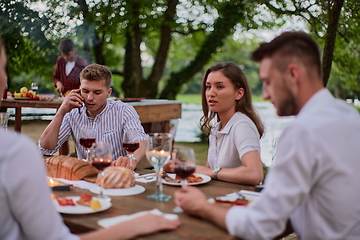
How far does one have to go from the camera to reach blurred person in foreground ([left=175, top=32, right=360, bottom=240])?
1.34m

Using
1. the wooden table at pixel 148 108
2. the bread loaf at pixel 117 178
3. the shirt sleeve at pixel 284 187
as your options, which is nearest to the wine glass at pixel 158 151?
the bread loaf at pixel 117 178

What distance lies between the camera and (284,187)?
135 centimetres

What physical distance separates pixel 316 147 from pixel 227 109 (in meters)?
1.49

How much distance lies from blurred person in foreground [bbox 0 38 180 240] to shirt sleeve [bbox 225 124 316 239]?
0.59 m

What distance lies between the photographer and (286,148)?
136cm

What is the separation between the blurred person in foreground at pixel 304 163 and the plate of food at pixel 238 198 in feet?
0.83

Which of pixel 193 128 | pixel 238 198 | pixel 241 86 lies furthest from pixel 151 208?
pixel 193 128

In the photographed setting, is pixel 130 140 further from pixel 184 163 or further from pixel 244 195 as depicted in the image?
pixel 244 195

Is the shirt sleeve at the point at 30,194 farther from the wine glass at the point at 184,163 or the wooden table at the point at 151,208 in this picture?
the wine glass at the point at 184,163

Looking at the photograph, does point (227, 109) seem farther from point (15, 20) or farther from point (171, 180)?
point (15, 20)

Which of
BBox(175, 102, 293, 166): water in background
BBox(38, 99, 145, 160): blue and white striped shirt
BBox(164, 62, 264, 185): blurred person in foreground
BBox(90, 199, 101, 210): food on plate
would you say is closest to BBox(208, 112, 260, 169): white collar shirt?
BBox(164, 62, 264, 185): blurred person in foreground

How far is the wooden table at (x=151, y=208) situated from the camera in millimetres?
1437

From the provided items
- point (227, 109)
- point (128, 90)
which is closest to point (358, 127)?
point (227, 109)

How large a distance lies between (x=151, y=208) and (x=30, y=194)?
686 millimetres
